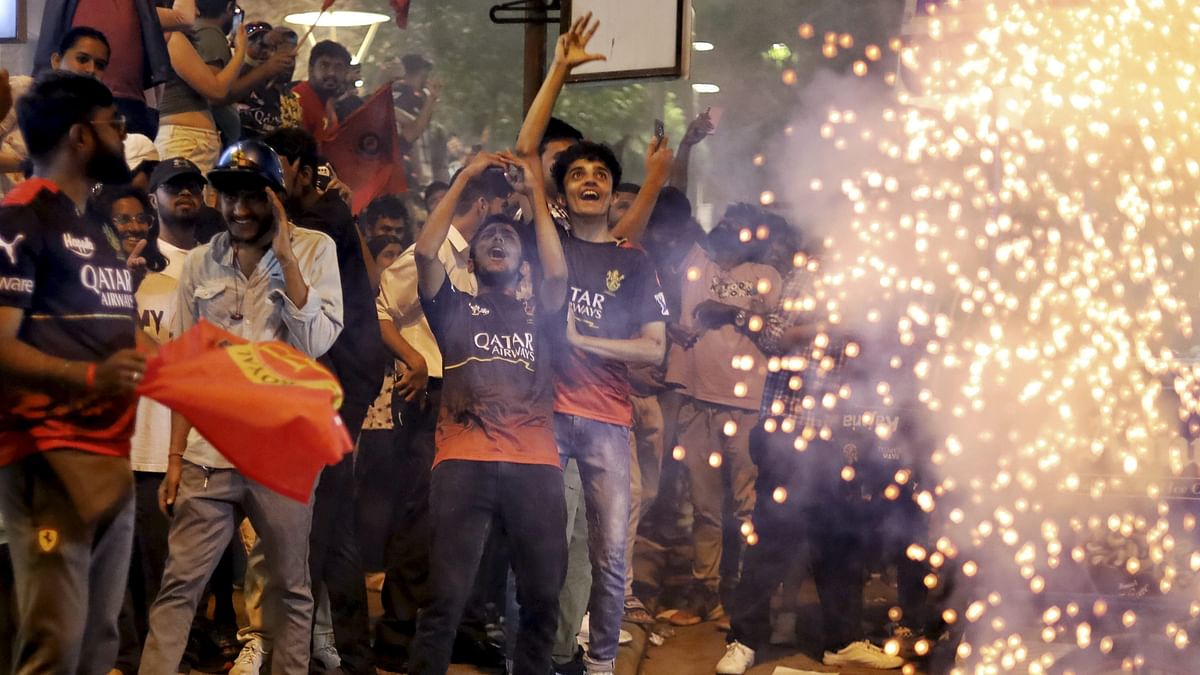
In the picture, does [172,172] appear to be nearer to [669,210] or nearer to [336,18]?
[669,210]

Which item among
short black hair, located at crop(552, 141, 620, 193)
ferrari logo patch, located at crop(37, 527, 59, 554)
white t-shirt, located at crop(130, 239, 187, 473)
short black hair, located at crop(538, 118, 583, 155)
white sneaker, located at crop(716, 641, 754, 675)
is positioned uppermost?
short black hair, located at crop(552, 141, 620, 193)

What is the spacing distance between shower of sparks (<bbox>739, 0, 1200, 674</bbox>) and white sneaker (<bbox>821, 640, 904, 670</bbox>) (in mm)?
494

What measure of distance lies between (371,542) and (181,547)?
1749 mm

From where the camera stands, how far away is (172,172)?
254 inches

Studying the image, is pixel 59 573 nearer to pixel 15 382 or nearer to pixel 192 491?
pixel 15 382

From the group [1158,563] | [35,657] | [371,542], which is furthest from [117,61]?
→ [1158,563]

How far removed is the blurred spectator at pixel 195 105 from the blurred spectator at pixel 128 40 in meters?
0.12

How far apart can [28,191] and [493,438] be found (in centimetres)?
206

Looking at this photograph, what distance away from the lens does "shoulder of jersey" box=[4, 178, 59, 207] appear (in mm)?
4223

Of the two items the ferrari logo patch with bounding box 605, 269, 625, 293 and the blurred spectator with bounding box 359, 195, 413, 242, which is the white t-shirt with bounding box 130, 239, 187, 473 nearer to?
the blurred spectator with bounding box 359, 195, 413, 242

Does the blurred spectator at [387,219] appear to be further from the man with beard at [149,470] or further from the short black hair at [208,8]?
the man with beard at [149,470]

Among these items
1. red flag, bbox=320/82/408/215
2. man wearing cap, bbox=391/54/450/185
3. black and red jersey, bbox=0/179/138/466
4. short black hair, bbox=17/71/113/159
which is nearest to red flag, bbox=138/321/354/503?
black and red jersey, bbox=0/179/138/466

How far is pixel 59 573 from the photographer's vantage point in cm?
414

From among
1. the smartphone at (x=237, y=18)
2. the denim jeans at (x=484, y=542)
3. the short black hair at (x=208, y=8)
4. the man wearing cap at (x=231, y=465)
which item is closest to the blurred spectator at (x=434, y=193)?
the smartphone at (x=237, y=18)
